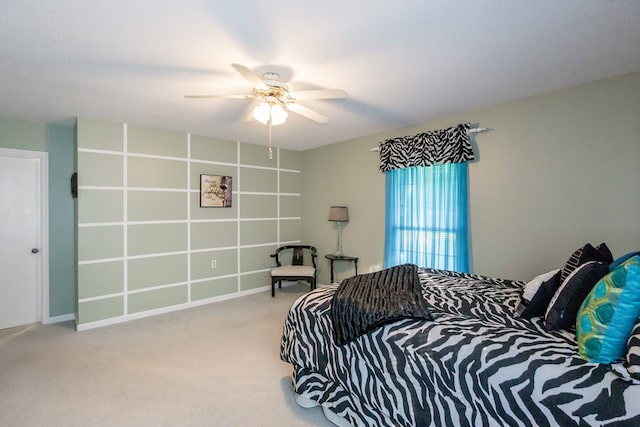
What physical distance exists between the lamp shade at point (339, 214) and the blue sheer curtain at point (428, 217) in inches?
27.9

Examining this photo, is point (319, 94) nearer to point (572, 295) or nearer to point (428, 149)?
point (428, 149)

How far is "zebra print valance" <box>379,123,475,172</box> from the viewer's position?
10.9 ft

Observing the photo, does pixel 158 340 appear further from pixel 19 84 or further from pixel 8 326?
pixel 19 84

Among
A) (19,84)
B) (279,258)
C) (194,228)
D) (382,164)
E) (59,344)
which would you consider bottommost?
(59,344)

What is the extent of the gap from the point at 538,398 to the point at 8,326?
522 cm

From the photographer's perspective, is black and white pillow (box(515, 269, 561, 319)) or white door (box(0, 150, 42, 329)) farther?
white door (box(0, 150, 42, 329))

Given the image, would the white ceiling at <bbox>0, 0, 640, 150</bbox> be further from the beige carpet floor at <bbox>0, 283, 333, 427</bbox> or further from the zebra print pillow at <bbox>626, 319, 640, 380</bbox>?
the beige carpet floor at <bbox>0, 283, 333, 427</bbox>

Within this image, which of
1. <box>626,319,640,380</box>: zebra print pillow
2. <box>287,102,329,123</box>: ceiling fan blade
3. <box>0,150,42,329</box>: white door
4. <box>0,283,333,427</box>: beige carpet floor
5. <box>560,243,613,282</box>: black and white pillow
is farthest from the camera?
<box>0,150,42,329</box>: white door

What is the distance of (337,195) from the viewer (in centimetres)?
493

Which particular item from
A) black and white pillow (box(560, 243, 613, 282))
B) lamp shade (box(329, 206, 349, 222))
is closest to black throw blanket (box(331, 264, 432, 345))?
black and white pillow (box(560, 243, 613, 282))

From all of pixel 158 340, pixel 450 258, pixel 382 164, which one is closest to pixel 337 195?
pixel 382 164

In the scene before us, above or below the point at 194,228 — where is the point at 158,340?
below

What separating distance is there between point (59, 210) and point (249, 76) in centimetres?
345

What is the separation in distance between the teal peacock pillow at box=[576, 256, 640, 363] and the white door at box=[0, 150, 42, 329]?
17.3 feet
